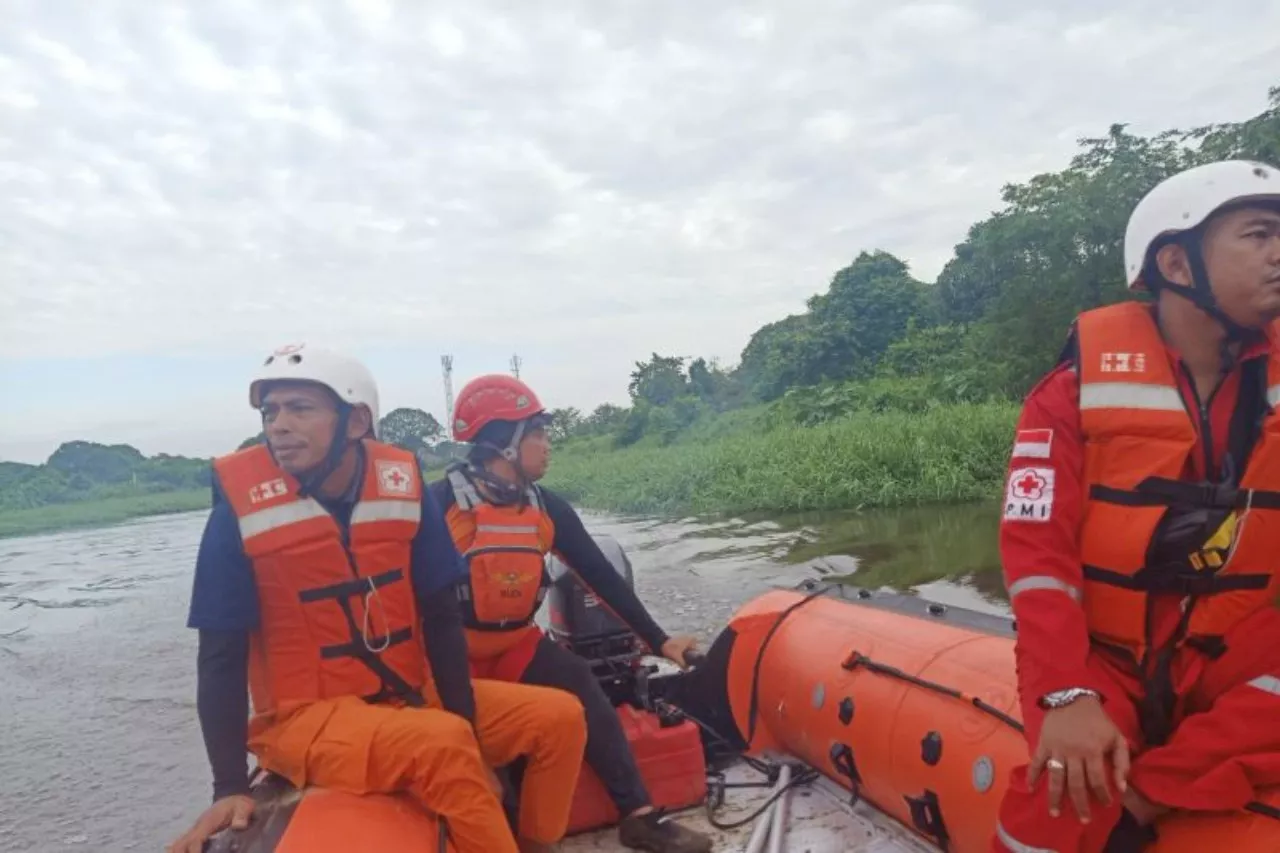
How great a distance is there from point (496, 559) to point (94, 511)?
3610 centimetres

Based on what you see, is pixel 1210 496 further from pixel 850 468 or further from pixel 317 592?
pixel 850 468

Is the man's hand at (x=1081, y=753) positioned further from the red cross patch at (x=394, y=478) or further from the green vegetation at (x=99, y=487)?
the green vegetation at (x=99, y=487)

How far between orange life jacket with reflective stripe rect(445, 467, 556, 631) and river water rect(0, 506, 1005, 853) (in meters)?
2.57

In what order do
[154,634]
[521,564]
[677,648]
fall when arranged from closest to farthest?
[521,564] → [677,648] → [154,634]

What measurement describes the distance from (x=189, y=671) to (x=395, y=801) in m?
6.77

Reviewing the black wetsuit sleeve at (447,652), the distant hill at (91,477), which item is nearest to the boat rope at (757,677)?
the black wetsuit sleeve at (447,652)

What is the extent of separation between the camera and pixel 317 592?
7.40ft

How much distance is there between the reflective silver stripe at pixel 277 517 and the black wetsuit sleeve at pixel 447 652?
371mm

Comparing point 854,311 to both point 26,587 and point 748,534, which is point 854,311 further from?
point 26,587

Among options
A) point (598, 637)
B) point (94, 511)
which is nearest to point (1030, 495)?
point (598, 637)

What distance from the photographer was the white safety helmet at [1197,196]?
1496mm

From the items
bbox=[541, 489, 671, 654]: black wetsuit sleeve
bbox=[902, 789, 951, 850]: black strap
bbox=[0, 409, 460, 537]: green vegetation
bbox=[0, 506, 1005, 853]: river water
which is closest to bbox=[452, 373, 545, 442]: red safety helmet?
bbox=[541, 489, 671, 654]: black wetsuit sleeve

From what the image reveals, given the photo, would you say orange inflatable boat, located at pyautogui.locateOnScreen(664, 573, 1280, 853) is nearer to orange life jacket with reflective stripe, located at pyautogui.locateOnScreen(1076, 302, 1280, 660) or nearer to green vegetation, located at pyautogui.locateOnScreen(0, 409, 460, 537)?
orange life jacket with reflective stripe, located at pyautogui.locateOnScreen(1076, 302, 1280, 660)

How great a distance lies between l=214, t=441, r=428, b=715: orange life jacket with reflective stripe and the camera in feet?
7.34
